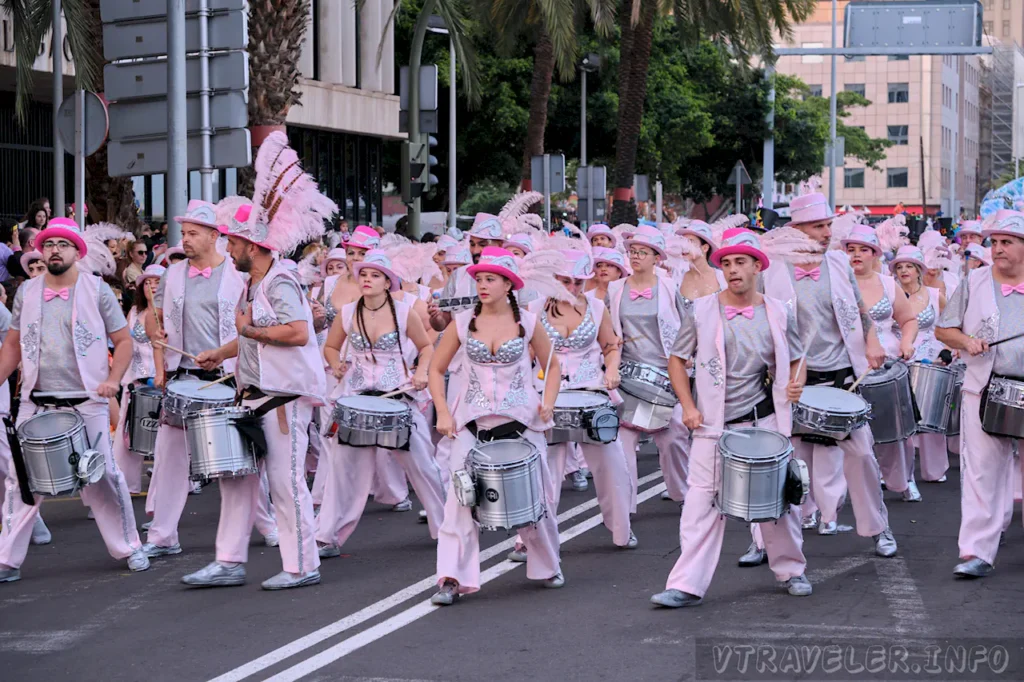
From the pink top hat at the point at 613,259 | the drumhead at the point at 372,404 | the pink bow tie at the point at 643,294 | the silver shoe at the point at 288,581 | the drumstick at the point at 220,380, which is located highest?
the pink top hat at the point at 613,259

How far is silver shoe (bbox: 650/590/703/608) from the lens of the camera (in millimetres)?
8477

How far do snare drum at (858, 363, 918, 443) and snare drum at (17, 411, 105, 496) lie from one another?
466 cm

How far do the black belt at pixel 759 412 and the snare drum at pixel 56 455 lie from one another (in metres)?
3.64

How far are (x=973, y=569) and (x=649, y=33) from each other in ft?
64.4

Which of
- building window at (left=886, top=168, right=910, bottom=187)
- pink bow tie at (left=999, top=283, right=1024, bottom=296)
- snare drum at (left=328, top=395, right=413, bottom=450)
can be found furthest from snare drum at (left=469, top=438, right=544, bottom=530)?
building window at (left=886, top=168, right=910, bottom=187)

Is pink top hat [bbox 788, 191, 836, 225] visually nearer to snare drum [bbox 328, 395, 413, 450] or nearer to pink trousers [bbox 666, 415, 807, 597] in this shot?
pink trousers [bbox 666, 415, 807, 597]

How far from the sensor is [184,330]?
414 inches

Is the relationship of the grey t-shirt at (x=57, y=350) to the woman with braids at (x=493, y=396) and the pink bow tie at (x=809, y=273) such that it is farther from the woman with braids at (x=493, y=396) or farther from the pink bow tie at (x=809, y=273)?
the pink bow tie at (x=809, y=273)

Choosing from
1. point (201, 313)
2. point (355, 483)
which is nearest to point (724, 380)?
point (355, 483)

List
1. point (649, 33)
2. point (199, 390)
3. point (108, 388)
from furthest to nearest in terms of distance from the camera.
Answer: point (649, 33)
point (199, 390)
point (108, 388)

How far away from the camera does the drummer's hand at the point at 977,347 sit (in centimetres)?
939

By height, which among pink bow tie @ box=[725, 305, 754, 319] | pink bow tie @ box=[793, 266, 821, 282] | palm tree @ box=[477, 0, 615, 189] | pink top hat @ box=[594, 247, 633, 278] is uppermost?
palm tree @ box=[477, 0, 615, 189]

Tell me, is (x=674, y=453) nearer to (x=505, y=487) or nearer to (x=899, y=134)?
(x=505, y=487)

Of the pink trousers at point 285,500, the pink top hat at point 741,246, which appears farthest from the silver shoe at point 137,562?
the pink top hat at point 741,246
